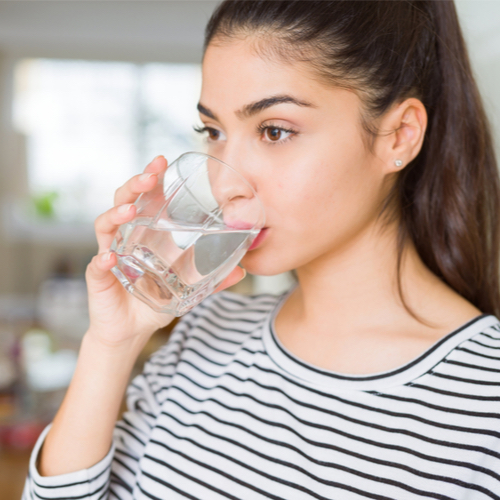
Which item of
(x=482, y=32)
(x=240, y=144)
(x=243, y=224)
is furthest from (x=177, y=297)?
(x=482, y=32)

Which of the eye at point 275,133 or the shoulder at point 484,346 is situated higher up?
the eye at point 275,133

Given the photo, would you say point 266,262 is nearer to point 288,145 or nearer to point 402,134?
point 288,145

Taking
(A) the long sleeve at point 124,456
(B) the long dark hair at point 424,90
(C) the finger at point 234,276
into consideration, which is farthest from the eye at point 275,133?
(A) the long sleeve at point 124,456

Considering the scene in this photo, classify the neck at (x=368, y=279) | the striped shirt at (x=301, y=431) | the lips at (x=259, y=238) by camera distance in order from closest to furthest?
the striped shirt at (x=301, y=431)
the lips at (x=259, y=238)
the neck at (x=368, y=279)

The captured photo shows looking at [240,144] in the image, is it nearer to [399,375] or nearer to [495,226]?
[399,375]

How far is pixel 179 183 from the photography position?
0.80 m

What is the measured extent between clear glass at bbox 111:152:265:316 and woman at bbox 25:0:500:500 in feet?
0.13

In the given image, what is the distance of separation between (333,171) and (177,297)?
31 centimetres

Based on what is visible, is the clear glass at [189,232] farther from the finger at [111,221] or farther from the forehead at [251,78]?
Answer: the forehead at [251,78]

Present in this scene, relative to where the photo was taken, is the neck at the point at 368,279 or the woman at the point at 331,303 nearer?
the woman at the point at 331,303

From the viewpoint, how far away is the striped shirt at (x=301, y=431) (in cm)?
77

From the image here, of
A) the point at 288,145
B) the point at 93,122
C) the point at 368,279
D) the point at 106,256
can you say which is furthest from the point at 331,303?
the point at 93,122

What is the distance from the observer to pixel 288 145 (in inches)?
33.4

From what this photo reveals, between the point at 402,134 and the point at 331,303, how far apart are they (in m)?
0.33
